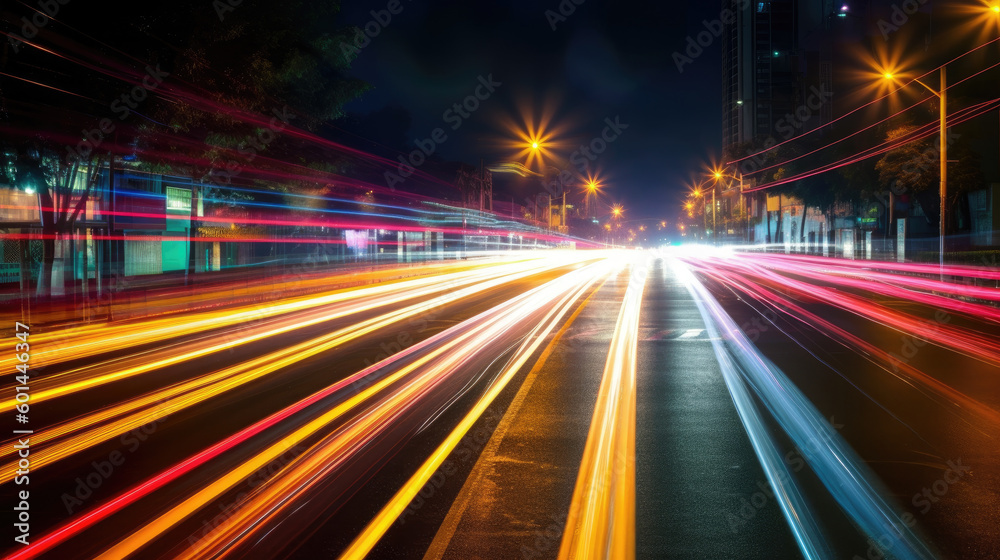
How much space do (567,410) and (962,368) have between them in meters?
6.29

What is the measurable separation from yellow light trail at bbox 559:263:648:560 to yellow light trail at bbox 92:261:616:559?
6.67 ft

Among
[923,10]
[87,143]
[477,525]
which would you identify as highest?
[923,10]

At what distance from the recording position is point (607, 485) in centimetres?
556

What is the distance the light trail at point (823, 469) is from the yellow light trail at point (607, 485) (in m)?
1.03

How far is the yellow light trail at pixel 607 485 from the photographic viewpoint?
444 centimetres

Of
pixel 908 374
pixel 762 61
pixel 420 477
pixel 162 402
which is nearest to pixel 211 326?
pixel 162 402

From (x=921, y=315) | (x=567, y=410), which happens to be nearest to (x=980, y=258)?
(x=921, y=315)

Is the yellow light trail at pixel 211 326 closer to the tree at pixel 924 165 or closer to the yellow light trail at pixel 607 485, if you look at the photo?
the yellow light trail at pixel 607 485

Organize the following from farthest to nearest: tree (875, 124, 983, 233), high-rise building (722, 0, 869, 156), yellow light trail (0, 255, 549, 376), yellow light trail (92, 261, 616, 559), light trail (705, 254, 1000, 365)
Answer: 1. high-rise building (722, 0, 869, 156)
2. tree (875, 124, 983, 233)
3. yellow light trail (0, 255, 549, 376)
4. light trail (705, 254, 1000, 365)
5. yellow light trail (92, 261, 616, 559)

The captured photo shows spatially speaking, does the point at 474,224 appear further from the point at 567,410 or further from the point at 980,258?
the point at 567,410

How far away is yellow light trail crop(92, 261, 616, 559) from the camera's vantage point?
15.3 feet

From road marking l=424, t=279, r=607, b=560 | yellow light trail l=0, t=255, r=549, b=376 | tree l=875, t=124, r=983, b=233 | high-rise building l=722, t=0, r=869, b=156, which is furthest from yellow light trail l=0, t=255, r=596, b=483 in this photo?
high-rise building l=722, t=0, r=869, b=156

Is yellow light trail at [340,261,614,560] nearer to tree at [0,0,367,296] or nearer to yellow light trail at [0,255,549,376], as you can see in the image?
yellow light trail at [0,255,549,376]

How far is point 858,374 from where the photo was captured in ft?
33.6
